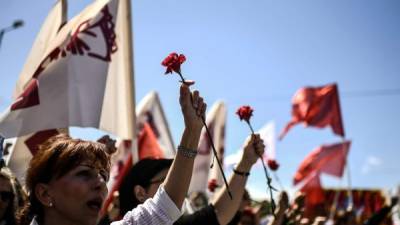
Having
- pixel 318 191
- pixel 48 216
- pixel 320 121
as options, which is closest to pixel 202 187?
pixel 320 121

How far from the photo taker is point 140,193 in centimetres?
271

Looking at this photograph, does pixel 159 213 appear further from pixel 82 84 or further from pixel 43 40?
pixel 43 40

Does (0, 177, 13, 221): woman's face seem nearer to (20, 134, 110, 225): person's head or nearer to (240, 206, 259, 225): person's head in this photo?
(20, 134, 110, 225): person's head

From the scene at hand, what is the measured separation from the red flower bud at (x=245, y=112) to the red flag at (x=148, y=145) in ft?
13.7

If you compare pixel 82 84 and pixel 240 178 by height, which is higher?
pixel 82 84

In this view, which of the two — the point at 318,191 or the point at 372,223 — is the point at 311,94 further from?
the point at 372,223

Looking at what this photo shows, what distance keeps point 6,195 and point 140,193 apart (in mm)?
1011

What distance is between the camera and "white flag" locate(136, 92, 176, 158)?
8.18 meters

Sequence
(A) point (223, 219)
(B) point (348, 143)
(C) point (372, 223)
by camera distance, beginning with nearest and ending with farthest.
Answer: (A) point (223, 219) < (C) point (372, 223) < (B) point (348, 143)

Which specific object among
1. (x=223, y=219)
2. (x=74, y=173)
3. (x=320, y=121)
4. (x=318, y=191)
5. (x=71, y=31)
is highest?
(x=71, y=31)

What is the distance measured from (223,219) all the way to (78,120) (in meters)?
1.92

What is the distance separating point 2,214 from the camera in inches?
123

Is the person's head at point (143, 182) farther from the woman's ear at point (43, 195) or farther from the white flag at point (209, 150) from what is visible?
the white flag at point (209, 150)

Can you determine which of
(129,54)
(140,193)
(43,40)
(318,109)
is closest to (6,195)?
(140,193)
